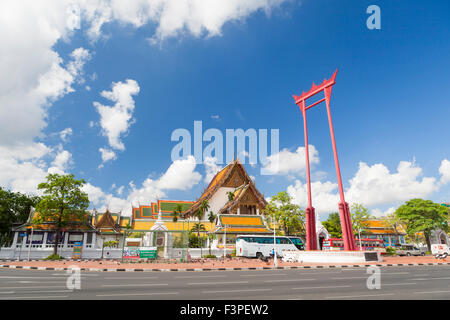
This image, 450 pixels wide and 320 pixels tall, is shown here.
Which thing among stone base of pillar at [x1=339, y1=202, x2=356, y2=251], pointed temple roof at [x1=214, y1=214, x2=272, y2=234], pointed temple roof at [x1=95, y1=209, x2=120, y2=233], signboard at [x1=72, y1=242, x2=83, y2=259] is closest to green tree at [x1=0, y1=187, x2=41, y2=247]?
pointed temple roof at [x1=95, y1=209, x2=120, y2=233]

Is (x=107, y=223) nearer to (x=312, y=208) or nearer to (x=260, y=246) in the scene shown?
(x=260, y=246)

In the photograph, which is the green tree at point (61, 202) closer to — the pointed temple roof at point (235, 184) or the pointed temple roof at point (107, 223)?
the pointed temple roof at point (107, 223)

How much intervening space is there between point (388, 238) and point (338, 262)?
39442 mm

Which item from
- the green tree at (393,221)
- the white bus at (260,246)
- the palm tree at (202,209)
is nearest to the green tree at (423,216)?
the green tree at (393,221)

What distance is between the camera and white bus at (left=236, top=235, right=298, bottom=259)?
2762 cm

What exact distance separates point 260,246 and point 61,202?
72.8ft

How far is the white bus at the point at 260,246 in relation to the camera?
27625 millimetres

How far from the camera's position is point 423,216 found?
Answer: 42.3 metres

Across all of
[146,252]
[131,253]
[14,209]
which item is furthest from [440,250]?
[14,209]

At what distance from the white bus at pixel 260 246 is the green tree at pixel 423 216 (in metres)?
27.0

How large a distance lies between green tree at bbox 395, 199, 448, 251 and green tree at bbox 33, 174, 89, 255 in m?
48.0
